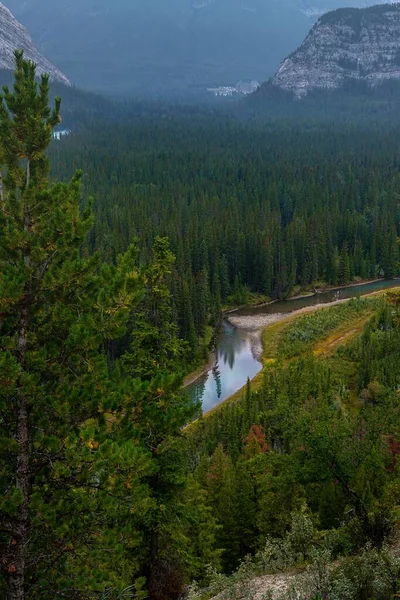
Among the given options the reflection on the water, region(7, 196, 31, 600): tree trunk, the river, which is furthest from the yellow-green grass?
region(7, 196, 31, 600): tree trunk

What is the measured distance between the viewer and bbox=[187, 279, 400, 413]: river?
72.6 metres

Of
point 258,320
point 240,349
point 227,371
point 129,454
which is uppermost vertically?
point 129,454

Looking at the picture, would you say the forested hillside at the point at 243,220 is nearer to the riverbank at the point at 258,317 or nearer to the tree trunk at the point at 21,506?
the riverbank at the point at 258,317

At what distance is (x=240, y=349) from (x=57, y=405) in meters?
73.7

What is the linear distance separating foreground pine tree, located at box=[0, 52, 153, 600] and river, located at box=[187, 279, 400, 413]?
176ft

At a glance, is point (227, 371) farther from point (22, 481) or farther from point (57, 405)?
point (57, 405)

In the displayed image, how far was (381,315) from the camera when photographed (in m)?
73.7

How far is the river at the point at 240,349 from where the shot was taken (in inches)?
2857

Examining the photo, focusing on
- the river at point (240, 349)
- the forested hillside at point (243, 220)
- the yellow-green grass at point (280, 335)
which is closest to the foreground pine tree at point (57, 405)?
the yellow-green grass at point (280, 335)

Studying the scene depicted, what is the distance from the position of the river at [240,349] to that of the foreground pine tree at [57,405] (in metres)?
53.6

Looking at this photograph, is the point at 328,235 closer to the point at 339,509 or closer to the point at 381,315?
the point at 381,315

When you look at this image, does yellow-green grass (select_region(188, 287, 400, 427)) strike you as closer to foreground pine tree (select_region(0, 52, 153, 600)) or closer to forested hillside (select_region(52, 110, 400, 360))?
forested hillside (select_region(52, 110, 400, 360))

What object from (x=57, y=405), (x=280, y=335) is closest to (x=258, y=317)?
(x=280, y=335)

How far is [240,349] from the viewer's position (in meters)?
86.2
